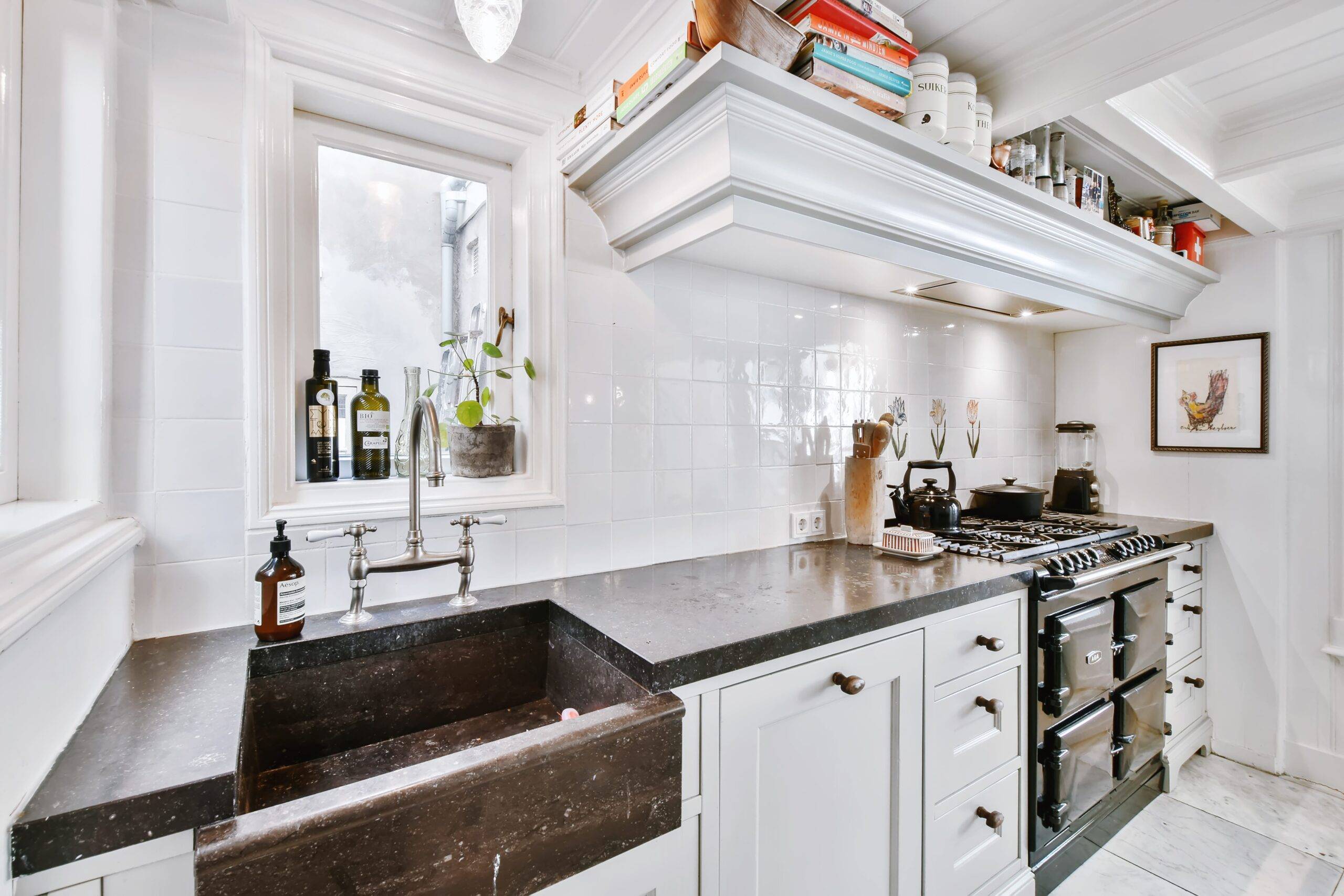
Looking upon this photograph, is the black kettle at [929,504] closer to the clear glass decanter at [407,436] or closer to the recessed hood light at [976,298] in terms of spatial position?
the recessed hood light at [976,298]

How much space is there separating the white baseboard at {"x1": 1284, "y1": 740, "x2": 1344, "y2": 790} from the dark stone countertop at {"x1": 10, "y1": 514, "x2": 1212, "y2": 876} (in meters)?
1.80

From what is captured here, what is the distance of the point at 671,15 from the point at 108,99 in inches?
40.5

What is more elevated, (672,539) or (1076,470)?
(1076,470)

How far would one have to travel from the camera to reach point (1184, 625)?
2195 mm

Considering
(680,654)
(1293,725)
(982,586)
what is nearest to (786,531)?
(982,586)

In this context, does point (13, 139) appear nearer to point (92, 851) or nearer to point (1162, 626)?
point (92, 851)

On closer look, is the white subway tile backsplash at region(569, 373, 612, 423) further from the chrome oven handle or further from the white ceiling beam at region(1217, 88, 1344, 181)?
the white ceiling beam at region(1217, 88, 1344, 181)

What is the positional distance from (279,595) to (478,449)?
497mm

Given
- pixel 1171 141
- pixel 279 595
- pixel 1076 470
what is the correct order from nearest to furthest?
pixel 279 595 → pixel 1171 141 → pixel 1076 470

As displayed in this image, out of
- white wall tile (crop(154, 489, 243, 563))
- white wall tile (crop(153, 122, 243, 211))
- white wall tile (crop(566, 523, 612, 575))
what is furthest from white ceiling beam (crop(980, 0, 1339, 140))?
white wall tile (crop(154, 489, 243, 563))

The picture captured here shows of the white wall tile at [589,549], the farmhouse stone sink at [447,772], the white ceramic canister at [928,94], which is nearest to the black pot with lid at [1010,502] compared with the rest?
the white ceramic canister at [928,94]

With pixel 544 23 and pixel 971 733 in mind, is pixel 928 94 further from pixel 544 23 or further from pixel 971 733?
pixel 971 733

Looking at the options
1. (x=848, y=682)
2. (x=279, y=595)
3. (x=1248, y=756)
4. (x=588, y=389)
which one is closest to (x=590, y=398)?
(x=588, y=389)

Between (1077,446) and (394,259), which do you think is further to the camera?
(1077,446)
